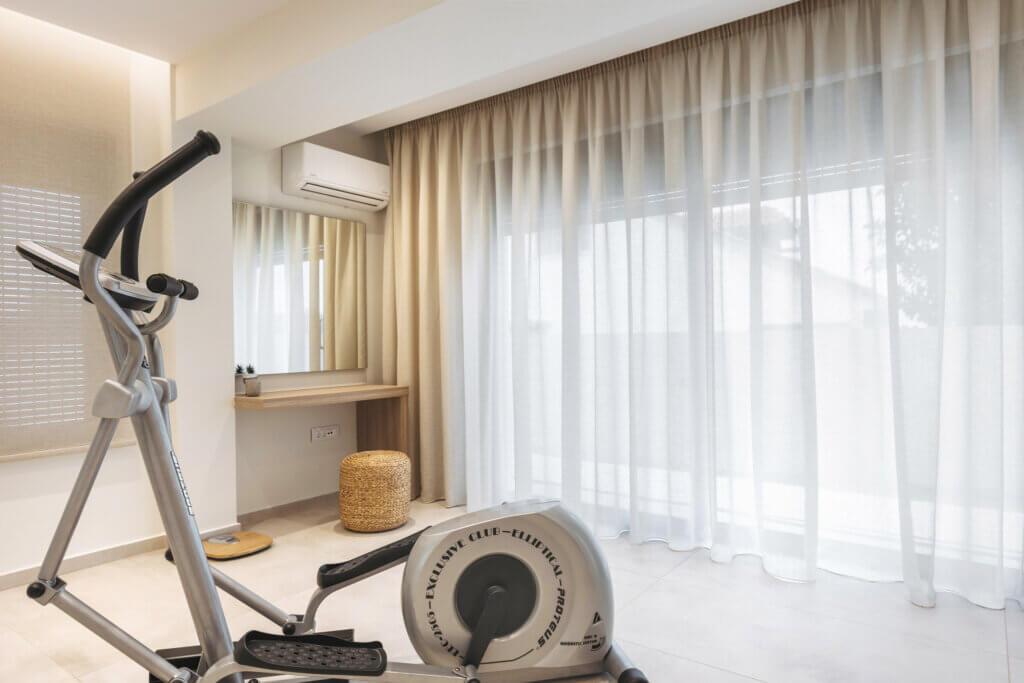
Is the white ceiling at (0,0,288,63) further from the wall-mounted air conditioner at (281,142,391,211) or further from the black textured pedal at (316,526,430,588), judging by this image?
the black textured pedal at (316,526,430,588)

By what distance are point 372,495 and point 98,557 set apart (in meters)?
1.22

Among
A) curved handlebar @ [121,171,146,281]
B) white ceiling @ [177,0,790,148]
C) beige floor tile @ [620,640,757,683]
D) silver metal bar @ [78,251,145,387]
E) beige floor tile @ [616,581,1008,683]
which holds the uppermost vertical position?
white ceiling @ [177,0,790,148]

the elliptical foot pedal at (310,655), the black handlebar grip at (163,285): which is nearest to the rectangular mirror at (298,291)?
the black handlebar grip at (163,285)

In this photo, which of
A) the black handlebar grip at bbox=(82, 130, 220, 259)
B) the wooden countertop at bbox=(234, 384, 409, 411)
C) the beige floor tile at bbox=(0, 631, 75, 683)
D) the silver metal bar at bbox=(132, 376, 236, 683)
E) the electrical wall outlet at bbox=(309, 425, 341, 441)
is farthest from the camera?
the electrical wall outlet at bbox=(309, 425, 341, 441)

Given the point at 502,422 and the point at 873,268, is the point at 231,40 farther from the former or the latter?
the point at 873,268

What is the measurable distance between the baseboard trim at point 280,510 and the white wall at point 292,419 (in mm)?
26

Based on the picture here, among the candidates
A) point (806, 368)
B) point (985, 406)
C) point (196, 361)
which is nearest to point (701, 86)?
point (806, 368)

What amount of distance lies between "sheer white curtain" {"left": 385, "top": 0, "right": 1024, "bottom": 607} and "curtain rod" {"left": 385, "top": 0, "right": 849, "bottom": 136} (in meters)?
0.01

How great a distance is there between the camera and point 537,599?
1.56 meters

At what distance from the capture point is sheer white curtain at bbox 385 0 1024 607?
7.26 ft

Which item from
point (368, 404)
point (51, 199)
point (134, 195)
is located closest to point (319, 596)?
point (134, 195)

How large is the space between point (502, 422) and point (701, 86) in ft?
6.53

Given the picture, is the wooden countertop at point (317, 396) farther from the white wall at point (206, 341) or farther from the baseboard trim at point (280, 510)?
the baseboard trim at point (280, 510)

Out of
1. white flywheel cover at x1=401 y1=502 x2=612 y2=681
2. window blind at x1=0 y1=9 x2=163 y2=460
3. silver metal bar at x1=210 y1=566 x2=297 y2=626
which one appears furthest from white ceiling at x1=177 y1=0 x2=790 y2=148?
silver metal bar at x1=210 y1=566 x2=297 y2=626
